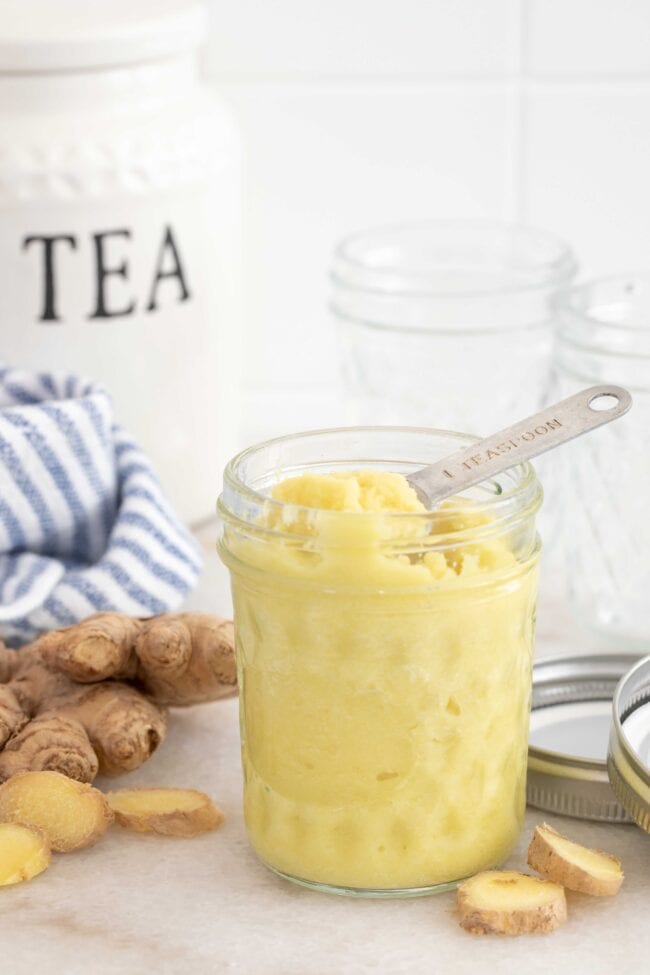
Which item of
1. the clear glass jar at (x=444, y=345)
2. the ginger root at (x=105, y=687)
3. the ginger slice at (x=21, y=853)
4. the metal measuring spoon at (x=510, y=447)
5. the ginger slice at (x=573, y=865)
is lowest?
the ginger slice at (x=21, y=853)

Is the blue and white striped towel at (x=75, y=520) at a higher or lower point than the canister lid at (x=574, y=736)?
higher

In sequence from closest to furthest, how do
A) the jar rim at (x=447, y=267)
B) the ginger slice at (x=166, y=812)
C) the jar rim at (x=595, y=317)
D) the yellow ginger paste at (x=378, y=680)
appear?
the yellow ginger paste at (x=378, y=680)
the ginger slice at (x=166, y=812)
the jar rim at (x=595, y=317)
the jar rim at (x=447, y=267)

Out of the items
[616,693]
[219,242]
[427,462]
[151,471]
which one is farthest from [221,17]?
[616,693]

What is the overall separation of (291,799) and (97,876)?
0.37 feet

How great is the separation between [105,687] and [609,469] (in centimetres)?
36

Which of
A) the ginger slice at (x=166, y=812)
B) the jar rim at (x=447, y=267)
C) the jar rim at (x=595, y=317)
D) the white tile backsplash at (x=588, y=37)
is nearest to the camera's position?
the ginger slice at (x=166, y=812)

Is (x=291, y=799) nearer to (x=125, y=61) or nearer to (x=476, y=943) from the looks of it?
(x=476, y=943)

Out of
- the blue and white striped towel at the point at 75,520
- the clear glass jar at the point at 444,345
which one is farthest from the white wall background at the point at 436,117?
the blue and white striped towel at the point at 75,520

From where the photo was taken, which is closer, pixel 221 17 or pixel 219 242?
pixel 219 242

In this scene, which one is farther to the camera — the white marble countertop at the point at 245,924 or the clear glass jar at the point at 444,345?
the clear glass jar at the point at 444,345

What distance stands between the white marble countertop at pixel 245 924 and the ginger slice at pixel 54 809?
0.05ft

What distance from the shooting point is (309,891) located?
74 centimetres

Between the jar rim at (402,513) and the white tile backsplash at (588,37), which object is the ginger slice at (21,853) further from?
the white tile backsplash at (588,37)

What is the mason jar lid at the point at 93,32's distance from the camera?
1036 mm
